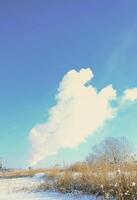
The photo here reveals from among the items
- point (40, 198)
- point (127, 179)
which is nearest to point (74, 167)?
point (40, 198)

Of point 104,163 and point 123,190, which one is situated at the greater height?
point 104,163

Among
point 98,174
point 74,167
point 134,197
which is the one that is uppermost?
point 74,167

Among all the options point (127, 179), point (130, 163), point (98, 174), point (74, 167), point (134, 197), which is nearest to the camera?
point (134, 197)

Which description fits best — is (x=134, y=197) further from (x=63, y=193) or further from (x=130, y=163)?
(x=63, y=193)

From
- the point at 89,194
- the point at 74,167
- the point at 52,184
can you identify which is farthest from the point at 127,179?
the point at 74,167

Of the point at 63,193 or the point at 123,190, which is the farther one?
the point at 63,193

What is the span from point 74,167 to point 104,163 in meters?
6.55

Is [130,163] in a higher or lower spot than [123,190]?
higher

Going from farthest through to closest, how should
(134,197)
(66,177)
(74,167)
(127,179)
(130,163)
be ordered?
(74,167)
(66,177)
(130,163)
(127,179)
(134,197)

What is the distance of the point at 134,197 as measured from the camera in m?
10.3

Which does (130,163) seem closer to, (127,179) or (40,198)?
(127,179)

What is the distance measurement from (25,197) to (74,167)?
6.91 meters

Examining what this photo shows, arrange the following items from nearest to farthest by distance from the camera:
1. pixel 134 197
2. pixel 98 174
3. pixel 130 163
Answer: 1. pixel 134 197
2. pixel 130 163
3. pixel 98 174

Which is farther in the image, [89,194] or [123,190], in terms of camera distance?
[89,194]
